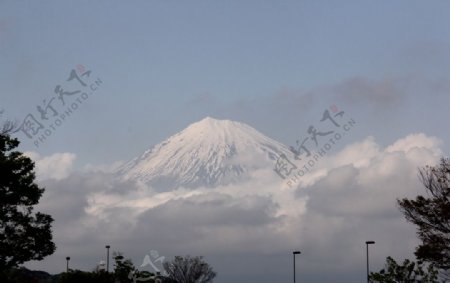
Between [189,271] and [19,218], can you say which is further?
[189,271]

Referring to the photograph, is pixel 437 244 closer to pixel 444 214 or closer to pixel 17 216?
pixel 444 214

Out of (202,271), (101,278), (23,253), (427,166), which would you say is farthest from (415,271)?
(202,271)

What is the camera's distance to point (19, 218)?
5888 centimetres

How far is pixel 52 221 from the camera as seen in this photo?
60.1 metres

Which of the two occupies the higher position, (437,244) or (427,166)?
(427,166)

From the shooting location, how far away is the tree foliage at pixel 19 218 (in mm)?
58125

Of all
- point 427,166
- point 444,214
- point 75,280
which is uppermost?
point 427,166

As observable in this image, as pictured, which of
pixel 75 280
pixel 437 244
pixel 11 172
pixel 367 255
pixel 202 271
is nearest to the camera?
pixel 437 244

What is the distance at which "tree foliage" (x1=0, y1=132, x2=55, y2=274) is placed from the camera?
5812cm

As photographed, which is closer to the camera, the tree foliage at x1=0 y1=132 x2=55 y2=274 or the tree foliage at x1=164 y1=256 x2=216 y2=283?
the tree foliage at x1=0 y1=132 x2=55 y2=274

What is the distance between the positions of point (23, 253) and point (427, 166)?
29151 millimetres

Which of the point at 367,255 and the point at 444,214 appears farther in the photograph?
the point at 367,255

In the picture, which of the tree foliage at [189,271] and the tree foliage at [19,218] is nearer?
the tree foliage at [19,218]

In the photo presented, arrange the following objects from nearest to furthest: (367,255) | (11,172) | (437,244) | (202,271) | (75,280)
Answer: (437,244)
(11,172)
(75,280)
(367,255)
(202,271)
